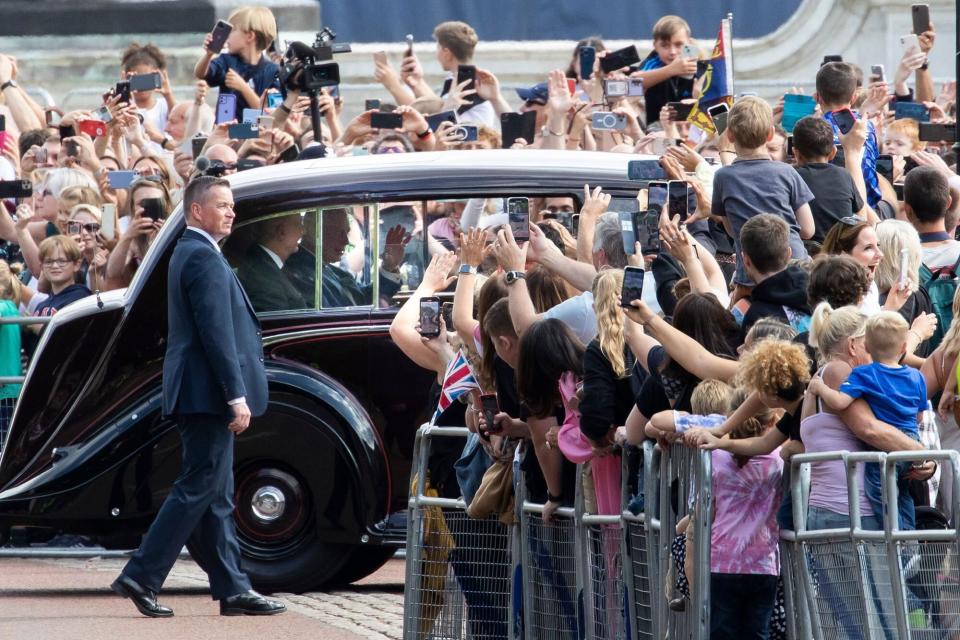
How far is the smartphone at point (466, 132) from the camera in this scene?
13781 mm

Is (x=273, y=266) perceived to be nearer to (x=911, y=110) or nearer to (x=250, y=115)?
(x=250, y=115)

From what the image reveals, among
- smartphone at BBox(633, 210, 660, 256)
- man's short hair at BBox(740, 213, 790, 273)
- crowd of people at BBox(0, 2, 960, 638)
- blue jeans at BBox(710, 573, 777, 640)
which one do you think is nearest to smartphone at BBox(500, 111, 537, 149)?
crowd of people at BBox(0, 2, 960, 638)

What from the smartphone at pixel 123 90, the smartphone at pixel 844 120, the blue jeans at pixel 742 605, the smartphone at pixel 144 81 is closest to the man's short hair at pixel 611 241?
the smartphone at pixel 844 120

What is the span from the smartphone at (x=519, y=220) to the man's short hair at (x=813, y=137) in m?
1.57

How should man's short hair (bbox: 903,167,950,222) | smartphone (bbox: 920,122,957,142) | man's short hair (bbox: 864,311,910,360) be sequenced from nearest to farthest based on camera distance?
man's short hair (bbox: 864,311,910,360), man's short hair (bbox: 903,167,950,222), smartphone (bbox: 920,122,957,142)

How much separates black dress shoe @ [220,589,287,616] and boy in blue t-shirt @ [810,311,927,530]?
4217 mm

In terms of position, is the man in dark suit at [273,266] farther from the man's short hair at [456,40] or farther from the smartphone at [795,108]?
the man's short hair at [456,40]

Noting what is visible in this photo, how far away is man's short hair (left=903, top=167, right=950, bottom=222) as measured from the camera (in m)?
10.1

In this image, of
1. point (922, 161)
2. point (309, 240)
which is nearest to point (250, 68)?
point (309, 240)

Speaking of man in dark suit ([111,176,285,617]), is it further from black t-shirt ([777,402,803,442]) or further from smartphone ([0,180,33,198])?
black t-shirt ([777,402,803,442])

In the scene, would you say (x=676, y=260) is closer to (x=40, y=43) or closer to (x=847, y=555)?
(x=847, y=555)

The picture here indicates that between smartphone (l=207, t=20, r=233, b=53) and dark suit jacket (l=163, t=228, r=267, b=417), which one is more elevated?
smartphone (l=207, t=20, r=233, b=53)

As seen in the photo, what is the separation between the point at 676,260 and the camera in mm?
9070

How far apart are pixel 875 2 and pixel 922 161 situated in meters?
11.7
